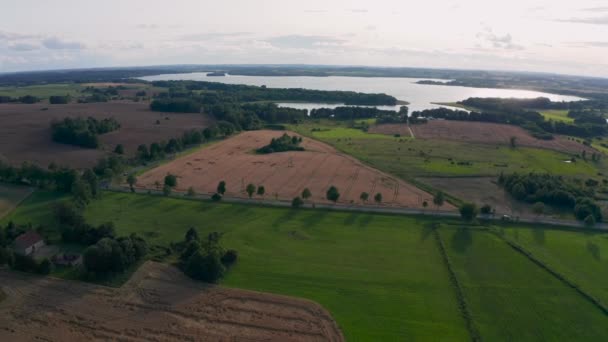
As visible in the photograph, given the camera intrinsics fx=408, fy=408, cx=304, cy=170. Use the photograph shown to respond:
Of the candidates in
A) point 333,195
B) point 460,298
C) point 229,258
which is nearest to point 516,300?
point 460,298

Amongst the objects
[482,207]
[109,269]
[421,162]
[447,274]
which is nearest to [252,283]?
[109,269]

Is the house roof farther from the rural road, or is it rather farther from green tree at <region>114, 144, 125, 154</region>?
green tree at <region>114, 144, 125, 154</region>

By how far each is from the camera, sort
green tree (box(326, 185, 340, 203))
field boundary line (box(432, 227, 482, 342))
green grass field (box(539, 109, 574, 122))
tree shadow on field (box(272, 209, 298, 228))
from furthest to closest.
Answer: green grass field (box(539, 109, 574, 122)) < green tree (box(326, 185, 340, 203)) < tree shadow on field (box(272, 209, 298, 228)) < field boundary line (box(432, 227, 482, 342))

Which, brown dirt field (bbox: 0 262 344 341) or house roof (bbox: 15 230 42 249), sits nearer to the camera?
brown dirt field (bbox: 0 262 344 341)

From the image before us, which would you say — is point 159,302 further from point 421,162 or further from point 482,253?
point 421,162

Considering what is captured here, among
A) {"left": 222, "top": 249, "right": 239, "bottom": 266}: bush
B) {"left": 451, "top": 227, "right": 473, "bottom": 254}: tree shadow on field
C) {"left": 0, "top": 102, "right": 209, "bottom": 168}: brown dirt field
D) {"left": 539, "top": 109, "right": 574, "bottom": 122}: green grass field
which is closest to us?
{"left": 222, "top": 249, "right": 239, "bottom": 266}: bush

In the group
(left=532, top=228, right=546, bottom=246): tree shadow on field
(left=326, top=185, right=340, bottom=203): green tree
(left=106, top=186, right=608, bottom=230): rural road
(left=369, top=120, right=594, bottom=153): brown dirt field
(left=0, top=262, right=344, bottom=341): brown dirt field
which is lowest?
(left=0, top=262, right=344, bottom=341): brown dirt field

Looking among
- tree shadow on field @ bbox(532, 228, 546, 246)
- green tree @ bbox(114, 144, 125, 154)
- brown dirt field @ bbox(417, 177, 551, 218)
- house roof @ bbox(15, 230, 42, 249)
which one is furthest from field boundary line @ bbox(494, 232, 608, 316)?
green tree @ bbox(114, 144, 125, 154)

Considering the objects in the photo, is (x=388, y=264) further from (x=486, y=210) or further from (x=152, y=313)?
(x=152, y=313)

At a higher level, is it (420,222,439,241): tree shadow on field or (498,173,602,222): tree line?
(498,173,602,222): tree line
